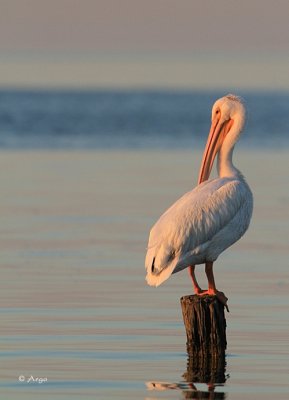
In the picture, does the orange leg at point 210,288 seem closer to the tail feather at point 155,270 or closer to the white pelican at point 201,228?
the white pelican at point 201,228

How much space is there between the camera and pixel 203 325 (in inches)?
434

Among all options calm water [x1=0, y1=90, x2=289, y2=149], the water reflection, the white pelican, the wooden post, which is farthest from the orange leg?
calm water [x1=0, y1=90, x2=289, y2=149]

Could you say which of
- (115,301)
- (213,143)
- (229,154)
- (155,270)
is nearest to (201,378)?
(155,270)

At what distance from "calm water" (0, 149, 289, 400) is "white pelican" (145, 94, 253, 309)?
1.69ft

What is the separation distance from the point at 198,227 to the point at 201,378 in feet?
4.98

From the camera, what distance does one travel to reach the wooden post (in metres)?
11.0

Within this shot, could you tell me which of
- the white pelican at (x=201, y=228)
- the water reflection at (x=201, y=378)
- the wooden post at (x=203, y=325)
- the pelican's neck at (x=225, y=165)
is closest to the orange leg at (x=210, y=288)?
the white pelican at (x=201, y=228)

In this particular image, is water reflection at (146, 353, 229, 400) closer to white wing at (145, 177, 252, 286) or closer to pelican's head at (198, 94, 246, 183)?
white wing at (145, 177, 252, 286)

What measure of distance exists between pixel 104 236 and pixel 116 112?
40.5m

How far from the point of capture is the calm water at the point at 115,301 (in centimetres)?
992

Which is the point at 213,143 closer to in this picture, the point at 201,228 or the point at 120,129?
the point at 201,228

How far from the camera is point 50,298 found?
12.6 metres

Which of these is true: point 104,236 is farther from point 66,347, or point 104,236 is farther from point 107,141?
point 107,141

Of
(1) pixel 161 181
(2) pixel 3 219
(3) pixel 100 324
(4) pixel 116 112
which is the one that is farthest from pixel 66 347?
(4) pixel 116 112
